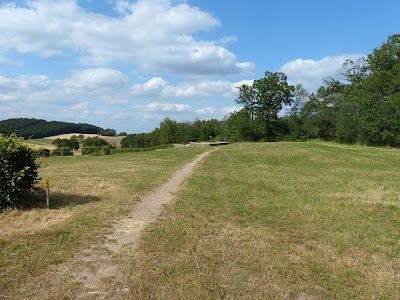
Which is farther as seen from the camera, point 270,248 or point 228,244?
point 228,244

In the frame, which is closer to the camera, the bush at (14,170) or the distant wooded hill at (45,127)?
the bush at (14,170)

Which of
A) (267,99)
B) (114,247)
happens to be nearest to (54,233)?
(114,247)

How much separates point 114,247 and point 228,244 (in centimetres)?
192

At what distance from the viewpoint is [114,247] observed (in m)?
5.43

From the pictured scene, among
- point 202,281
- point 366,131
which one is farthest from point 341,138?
point 202,281

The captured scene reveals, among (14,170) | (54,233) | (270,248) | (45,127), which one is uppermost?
(45,127)

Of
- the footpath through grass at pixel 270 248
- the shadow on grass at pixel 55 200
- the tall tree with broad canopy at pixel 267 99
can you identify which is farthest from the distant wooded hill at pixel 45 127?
the footpath through grass at pixel 270 248

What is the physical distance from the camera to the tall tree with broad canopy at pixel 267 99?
202ft

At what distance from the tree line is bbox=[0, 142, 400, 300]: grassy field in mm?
34079

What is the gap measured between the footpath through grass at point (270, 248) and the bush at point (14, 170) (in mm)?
3468

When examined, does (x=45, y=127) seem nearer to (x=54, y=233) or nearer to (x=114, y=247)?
(x=54, y=233)

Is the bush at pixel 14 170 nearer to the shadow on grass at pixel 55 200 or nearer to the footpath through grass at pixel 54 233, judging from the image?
the shadow on grass at pixel 55 200

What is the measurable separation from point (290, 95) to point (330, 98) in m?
7.38

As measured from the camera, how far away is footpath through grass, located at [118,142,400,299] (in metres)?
4.16
